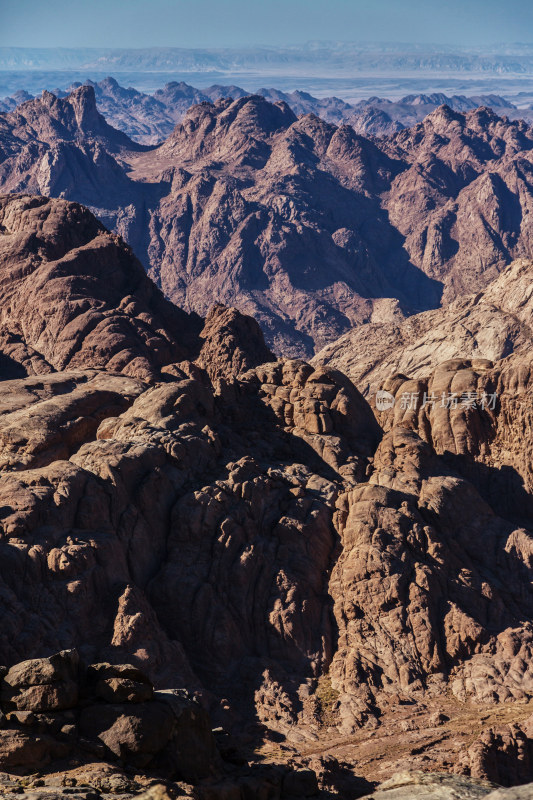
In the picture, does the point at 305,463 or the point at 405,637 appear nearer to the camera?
the point at 405,637

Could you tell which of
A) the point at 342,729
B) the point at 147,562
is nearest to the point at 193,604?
the point at 147,562

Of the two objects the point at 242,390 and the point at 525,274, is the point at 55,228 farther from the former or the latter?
the point at 525,274
